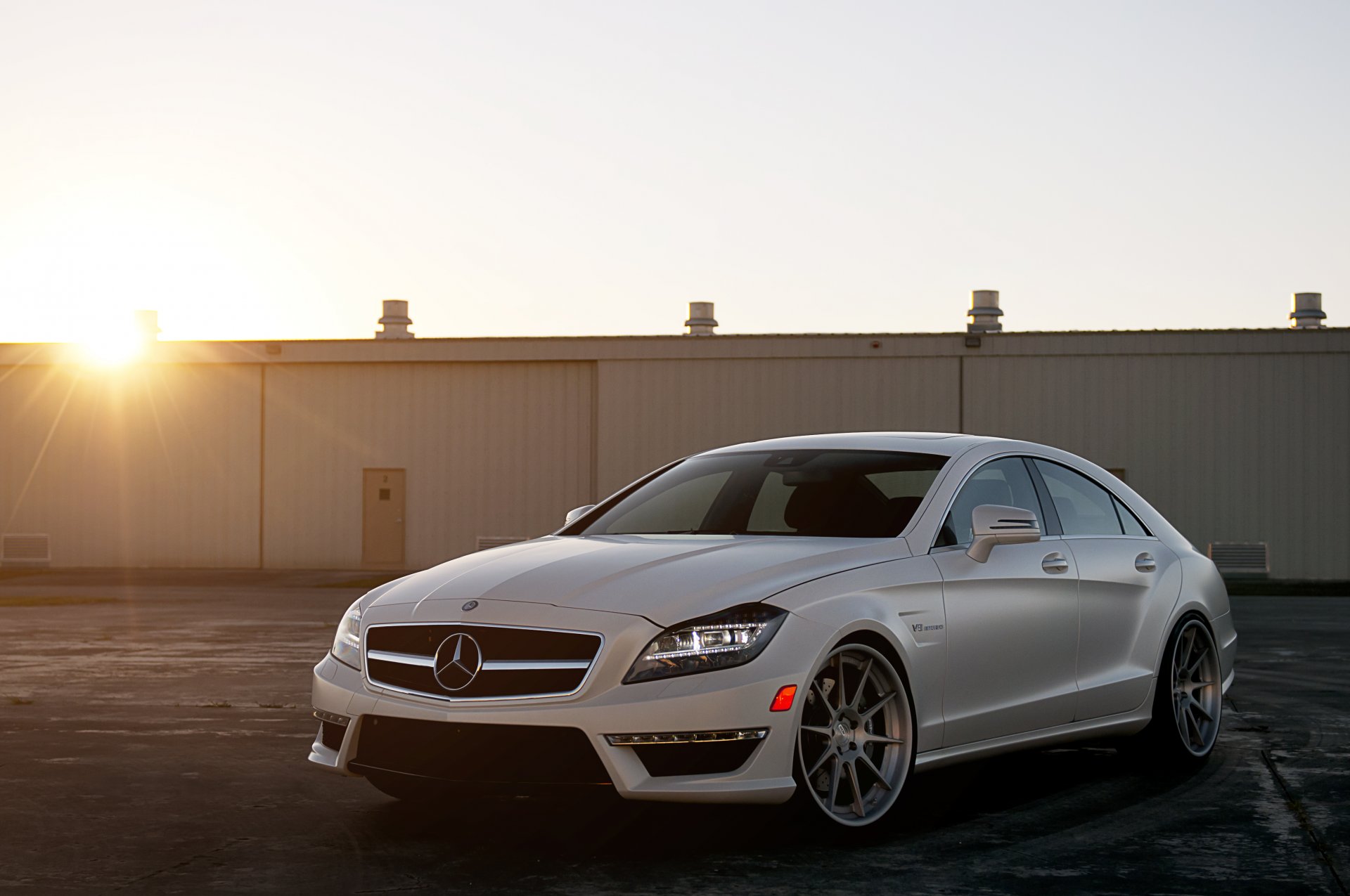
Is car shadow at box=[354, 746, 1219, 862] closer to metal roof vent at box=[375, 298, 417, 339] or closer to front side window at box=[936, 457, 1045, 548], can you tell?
front side window at box=[936, 457, 1045, 548]

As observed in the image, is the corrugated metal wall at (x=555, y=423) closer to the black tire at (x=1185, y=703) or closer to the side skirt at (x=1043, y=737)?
the black tire at (x=1185, y=703)

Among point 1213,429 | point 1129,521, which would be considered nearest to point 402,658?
point 1129,521

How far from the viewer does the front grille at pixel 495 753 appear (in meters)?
5.00

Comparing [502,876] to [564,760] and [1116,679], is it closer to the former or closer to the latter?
[564,760]

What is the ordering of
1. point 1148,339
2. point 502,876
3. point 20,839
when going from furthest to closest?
point 1148,339
point 20,839
point 502,876

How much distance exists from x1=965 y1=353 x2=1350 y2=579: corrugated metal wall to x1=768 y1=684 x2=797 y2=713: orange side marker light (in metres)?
25.3

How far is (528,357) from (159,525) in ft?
29.3

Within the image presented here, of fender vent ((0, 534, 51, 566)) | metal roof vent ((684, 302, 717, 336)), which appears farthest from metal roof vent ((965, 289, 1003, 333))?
fender vent ((0, 534, 51, 566))

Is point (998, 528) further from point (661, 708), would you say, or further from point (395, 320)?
point (395, 320)

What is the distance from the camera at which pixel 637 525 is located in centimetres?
692

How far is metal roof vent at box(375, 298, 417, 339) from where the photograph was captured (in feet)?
111

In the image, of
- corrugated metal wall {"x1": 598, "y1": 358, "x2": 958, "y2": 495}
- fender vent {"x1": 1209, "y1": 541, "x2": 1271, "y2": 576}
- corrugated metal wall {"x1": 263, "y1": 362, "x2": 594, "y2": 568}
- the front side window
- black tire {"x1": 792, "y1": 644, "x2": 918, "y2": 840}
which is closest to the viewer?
black tire {"x1": 792, "y1": 644, "x2": 918, "y2": 840}

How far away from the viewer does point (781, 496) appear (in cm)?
665

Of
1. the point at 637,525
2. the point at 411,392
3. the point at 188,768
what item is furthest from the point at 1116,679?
the point at 411,392
